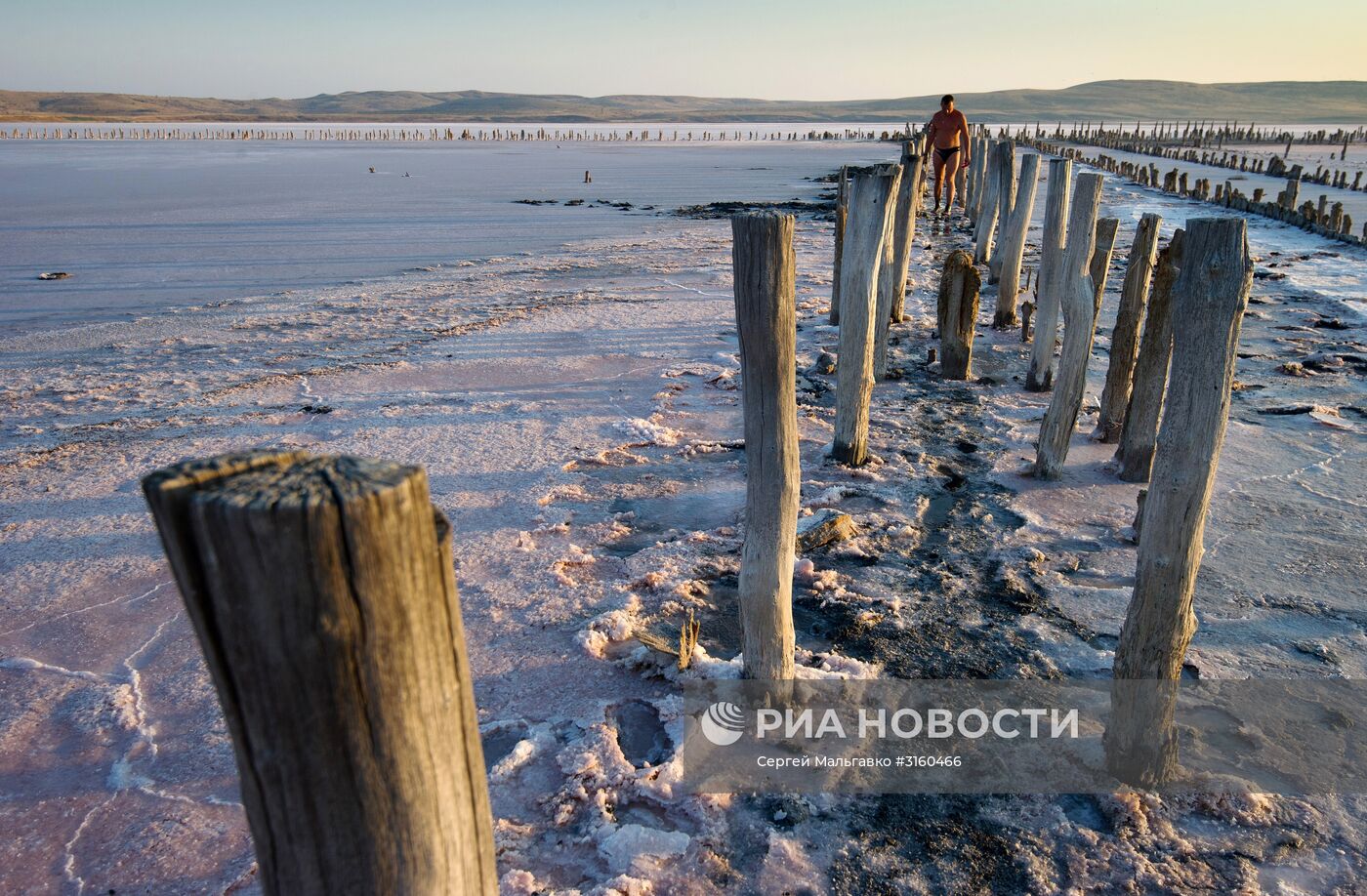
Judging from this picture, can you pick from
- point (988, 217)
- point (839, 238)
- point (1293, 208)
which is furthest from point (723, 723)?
point (1293, 208)

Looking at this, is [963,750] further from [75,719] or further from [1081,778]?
[75,719]

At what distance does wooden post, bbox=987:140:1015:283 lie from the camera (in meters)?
13.3

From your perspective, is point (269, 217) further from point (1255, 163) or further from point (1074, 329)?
point (1255, 163)

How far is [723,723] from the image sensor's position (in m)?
4.03

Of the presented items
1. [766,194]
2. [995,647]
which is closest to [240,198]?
[766,194]

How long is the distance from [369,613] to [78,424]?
7673mm

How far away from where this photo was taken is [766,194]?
29.3 meters

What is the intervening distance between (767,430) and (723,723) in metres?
1.37

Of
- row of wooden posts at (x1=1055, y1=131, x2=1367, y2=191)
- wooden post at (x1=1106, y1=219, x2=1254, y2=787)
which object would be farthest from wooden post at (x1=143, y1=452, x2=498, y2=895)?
row of wooden posts at (x1=1055, y1=131, x2=1367, y2=191)

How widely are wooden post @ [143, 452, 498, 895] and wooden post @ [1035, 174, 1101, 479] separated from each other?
19.3 ft

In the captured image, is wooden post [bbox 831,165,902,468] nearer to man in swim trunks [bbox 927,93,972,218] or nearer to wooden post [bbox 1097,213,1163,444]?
wooden post [bbox 1097,213,1163,444]

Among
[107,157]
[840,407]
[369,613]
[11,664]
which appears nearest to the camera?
[369,613]

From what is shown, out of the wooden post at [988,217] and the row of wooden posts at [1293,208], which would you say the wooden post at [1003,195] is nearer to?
the wooden post at [988,217]

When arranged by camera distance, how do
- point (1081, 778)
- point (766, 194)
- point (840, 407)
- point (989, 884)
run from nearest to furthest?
1. point (989, 884)
2. point (1081, 778)
3. point (840, 407)
4. point (766, 194)
